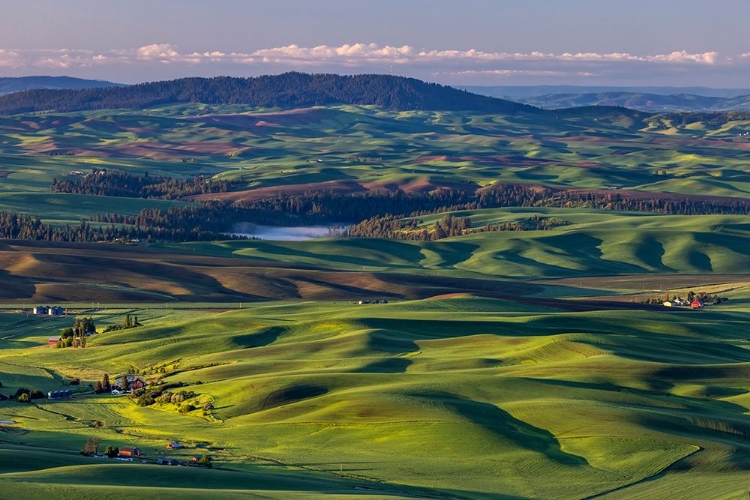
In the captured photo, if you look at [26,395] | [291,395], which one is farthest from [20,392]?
[291,395]

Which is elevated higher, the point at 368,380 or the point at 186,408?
the point at 368,380

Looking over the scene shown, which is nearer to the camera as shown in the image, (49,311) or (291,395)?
(291,395)

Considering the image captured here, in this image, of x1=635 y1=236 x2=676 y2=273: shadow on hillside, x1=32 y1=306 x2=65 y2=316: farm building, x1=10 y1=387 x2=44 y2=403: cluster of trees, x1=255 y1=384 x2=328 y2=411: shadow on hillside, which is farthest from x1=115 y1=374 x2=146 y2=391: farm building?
x1=635 y1=236 x2=676 y2=273: shadow on hillside

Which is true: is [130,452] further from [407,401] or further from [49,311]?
[49,311]

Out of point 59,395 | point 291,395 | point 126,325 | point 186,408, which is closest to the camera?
point 291,395

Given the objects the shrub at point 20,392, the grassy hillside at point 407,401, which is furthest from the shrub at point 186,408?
the shrub at point 20,392
